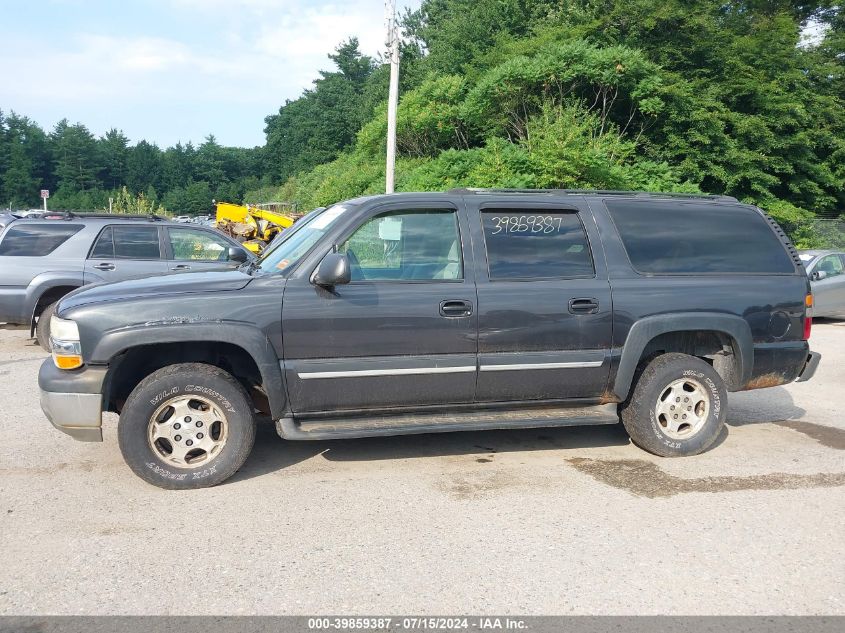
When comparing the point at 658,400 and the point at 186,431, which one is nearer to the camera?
the point at 186,431

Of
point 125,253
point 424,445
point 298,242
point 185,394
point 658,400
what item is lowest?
point 424,445

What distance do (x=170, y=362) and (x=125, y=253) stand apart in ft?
18.3

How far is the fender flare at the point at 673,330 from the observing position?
17.0 feet

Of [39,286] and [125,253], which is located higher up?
[125,253]

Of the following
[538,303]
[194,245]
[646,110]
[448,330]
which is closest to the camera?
[448,330]

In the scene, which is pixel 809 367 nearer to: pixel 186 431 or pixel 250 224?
pixel 186 431

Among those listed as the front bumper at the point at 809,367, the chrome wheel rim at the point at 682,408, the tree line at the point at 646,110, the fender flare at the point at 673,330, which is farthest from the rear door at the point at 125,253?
the tree line at the point at 646,110

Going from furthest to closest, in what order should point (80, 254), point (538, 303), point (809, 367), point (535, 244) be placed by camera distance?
point (80, 254)
point (809, 367)
point (535, 244)
point (538, 303)

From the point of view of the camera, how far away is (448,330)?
15.9 ft

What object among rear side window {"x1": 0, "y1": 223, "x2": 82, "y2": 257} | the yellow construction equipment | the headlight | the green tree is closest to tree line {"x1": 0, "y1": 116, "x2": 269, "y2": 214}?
the green tree

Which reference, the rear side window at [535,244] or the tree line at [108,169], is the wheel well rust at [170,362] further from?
the tree line at [108,169]

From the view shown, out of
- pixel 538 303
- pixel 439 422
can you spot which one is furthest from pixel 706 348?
pixel 439 422

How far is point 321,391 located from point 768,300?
351 cm

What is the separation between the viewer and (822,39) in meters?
28.6
